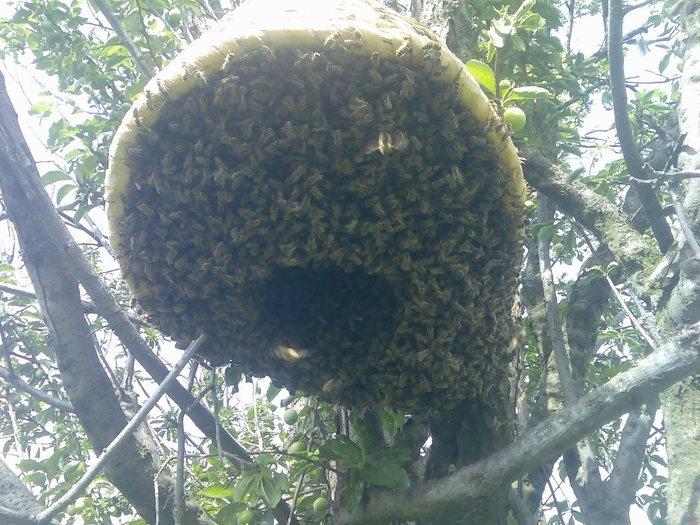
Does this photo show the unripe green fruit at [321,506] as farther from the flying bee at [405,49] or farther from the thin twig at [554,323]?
the flying bee at [405,49]

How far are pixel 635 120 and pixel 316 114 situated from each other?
3.06 meters

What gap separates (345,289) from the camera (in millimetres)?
2207

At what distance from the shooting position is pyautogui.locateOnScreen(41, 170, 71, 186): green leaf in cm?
275

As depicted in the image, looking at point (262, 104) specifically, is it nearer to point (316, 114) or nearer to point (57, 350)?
point (316, 114)

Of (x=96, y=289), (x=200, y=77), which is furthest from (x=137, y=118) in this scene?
(x=96, y=289)

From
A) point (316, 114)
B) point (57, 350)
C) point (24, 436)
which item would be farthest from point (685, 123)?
point (24, 436)

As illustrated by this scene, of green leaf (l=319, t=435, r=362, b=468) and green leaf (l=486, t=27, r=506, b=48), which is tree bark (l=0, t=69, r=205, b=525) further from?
green leaf (l=486, t=27, r=506, b=48)

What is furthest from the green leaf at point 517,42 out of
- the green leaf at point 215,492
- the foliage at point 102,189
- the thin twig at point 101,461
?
the green leaf at point 215,492

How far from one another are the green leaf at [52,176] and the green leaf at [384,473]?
6.37 ft

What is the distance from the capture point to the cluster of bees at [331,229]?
1746mm

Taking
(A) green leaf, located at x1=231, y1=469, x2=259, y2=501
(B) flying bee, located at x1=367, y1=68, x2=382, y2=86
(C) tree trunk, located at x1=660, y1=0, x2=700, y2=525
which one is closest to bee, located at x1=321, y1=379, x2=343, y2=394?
(A) green leaf, located at x1=231, y1=469, x2=259, y2=501

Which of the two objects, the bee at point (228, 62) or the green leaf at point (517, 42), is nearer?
the bee at point (228, 62)

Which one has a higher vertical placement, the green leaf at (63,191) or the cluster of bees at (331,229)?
the green leaf at (63,191)

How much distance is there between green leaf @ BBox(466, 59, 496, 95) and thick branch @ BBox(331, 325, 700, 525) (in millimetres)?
1088
